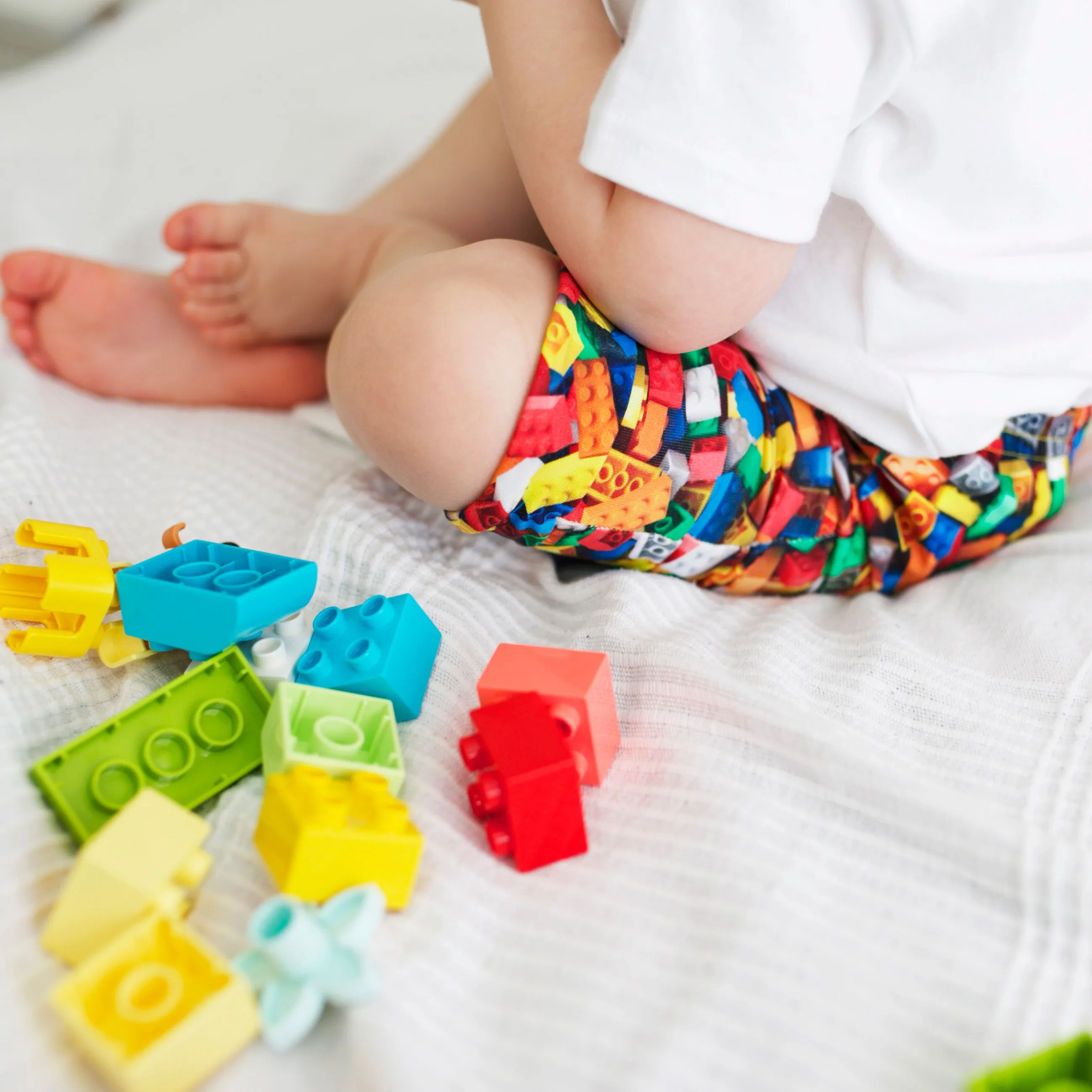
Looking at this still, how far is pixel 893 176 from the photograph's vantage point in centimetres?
55

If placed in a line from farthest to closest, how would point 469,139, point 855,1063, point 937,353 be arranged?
1. point 469,139
2. point 937,353
3. point 855,1063

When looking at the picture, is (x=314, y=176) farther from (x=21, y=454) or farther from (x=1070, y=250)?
(x=1070, y=250)

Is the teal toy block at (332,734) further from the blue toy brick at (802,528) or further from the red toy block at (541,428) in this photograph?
the blue toy brick at (802,528)

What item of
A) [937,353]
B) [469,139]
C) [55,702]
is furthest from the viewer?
[469,139]

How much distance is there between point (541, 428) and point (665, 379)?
3.8 inches

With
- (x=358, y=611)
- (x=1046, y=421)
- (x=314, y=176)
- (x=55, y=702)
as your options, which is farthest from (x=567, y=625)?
(x=314, y=176)

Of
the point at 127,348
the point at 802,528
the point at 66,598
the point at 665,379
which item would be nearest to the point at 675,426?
the point at 665,379

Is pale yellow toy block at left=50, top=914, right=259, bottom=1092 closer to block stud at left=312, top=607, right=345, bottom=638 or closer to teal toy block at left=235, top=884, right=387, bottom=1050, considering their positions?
teal toy block at left=235, top=884, right=387, bottom=1050

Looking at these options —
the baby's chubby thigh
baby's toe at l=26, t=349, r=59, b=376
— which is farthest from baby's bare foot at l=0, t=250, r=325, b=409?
the baby's chubby thigh

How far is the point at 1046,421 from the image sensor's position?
685 millimetres

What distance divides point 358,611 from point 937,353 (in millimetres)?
381

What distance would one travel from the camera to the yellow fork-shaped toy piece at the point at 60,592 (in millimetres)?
491

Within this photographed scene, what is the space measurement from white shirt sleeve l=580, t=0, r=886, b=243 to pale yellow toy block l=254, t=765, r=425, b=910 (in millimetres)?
316

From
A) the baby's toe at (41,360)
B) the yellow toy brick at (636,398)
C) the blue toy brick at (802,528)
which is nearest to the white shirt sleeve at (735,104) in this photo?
the yellow toy brick at (636,398)
